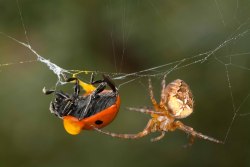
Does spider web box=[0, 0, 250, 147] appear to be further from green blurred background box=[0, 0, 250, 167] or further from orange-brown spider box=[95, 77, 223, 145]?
orange-brown spider box=[95, 77, 223, 145]

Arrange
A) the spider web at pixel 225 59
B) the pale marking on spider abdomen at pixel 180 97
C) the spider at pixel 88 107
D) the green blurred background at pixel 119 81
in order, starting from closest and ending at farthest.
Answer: the spider at pixel 88 107 → the pale marking on spider abdomen at pixel 180 97 → the spider web at pixel 225 59 → the green blurred background at pixel 119 81

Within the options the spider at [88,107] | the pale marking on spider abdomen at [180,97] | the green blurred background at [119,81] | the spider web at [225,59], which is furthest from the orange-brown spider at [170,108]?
the green blurred background at [119,81]

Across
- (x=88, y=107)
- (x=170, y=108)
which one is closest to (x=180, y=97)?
(x=170, y=108)

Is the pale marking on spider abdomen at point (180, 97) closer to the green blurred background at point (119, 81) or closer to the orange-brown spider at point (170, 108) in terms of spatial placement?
the orange-brown spider at point (170, 108)

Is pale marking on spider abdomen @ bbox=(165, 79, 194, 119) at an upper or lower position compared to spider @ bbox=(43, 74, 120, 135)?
lower

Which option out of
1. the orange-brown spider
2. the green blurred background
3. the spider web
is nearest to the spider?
the orange-brown spider

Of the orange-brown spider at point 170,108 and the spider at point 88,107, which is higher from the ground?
the spider at point 88,107

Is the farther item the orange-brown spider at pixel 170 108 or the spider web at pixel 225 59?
the spider web at pixel 225 59

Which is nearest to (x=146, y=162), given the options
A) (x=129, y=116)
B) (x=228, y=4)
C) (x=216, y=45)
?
(x=129, y=116)
